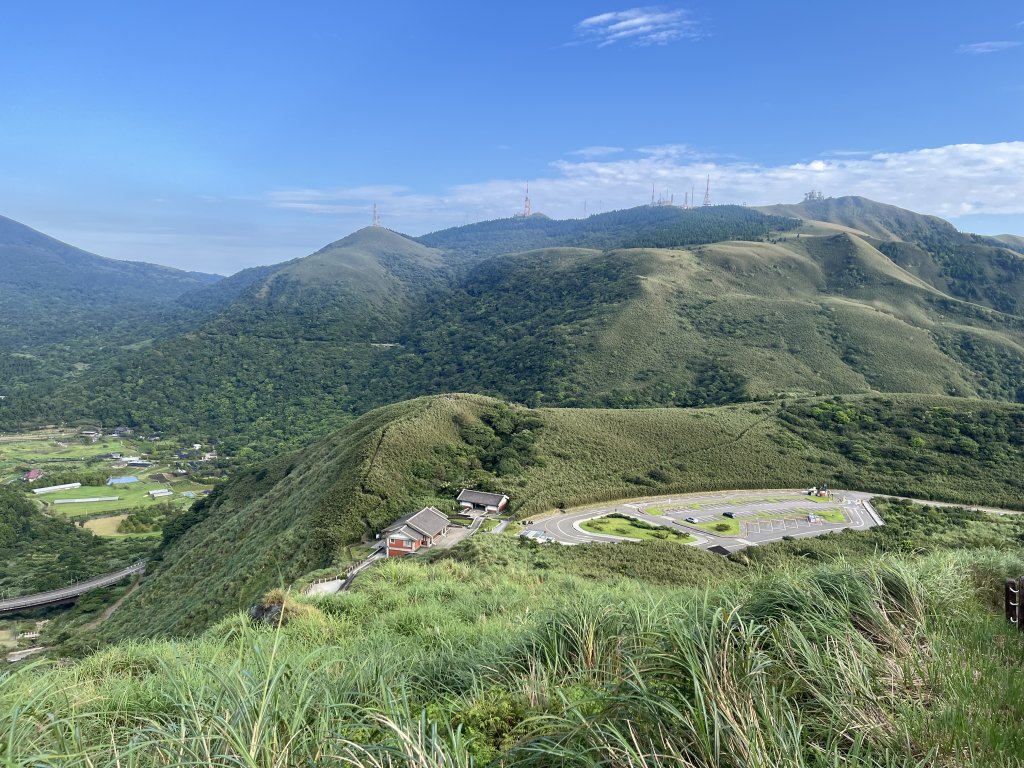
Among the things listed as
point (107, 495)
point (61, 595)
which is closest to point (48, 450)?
point (107, 495)

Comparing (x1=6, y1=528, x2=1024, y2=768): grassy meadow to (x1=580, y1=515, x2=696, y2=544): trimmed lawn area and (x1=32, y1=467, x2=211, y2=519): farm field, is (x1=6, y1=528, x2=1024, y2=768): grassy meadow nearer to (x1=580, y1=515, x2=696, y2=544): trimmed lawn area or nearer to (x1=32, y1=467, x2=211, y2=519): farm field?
(x1=580, y1=515, x2=696, y2=544): trimmed lawn area

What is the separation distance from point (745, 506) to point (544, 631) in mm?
31633

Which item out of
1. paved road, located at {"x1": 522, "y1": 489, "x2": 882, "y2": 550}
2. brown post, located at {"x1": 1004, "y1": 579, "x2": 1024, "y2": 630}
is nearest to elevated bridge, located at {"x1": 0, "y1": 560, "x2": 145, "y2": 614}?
paved road, located at {"x1": 522, "y1": 489, "x2": 882, "y2": 550}

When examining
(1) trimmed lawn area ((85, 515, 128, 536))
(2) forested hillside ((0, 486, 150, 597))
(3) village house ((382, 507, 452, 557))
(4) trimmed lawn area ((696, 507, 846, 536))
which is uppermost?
(3) village house ((382, 507, 452, 557))

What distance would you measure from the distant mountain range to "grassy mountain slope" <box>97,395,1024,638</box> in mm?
17824

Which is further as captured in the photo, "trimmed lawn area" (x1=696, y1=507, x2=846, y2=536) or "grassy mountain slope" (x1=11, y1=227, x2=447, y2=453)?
"grassy mountain slope" (x1=11, y1=227, x2=447, y2=453)

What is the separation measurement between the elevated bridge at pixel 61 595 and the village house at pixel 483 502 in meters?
28.8

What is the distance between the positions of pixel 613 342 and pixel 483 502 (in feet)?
204

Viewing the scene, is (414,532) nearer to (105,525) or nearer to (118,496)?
(105,525)

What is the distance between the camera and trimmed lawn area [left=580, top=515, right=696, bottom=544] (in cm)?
2719

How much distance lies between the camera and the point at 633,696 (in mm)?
3525

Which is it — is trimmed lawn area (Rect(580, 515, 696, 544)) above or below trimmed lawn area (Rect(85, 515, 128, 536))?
above

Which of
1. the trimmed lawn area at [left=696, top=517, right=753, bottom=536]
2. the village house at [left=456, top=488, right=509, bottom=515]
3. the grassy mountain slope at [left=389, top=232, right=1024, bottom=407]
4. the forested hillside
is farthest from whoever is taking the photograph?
the grassy mountain slope at [left=389, top=232, right=1024, bottom=407]

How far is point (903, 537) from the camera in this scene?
27.5 m
